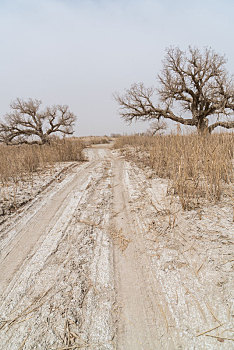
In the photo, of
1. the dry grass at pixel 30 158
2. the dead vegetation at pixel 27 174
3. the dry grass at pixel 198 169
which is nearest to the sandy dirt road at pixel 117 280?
the dry grass at pixel 198 169

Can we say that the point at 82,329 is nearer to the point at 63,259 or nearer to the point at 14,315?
the point at 14,315

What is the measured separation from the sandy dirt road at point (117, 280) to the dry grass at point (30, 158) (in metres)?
2.52

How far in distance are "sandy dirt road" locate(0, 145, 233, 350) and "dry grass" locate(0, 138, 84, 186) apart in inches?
99.1

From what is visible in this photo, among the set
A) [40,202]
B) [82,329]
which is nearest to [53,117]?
[40,202]

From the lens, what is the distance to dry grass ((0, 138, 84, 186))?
4.76 metres

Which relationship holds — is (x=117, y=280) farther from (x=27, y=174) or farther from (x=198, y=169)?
(x=27, y=174)

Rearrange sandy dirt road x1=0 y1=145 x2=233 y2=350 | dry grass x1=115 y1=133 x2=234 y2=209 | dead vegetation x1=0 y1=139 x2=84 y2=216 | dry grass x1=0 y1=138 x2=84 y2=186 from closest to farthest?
sandy dirt road x1=0 y1=145 x2=233 y2=350 < dry grass x1=115 y1=133 x2=234 y2=209 < dead vegetation x1=0 y1=139 x2=84 y2=216 < dry grass x1=0 y1=138 x2=84 y2=186

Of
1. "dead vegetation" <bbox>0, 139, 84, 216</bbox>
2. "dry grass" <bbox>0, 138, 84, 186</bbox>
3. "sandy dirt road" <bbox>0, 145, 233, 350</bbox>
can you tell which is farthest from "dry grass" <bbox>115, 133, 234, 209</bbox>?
Result: "dry grass" <bbox>0, 138, 84, 186</bbox>

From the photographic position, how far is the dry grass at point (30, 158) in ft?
15.6

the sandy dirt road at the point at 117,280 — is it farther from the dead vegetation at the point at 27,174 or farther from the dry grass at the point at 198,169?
the dead vegetation at the point at 27,174

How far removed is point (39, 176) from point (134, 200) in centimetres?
313

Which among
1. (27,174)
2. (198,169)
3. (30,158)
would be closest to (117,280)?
(198,169)

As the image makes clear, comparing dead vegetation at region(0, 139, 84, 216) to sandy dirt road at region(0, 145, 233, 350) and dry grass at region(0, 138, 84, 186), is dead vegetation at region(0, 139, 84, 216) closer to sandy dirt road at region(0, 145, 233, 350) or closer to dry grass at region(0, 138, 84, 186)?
dry grass at region(0, 138, 84, 186)

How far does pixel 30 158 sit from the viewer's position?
5.93 meters
